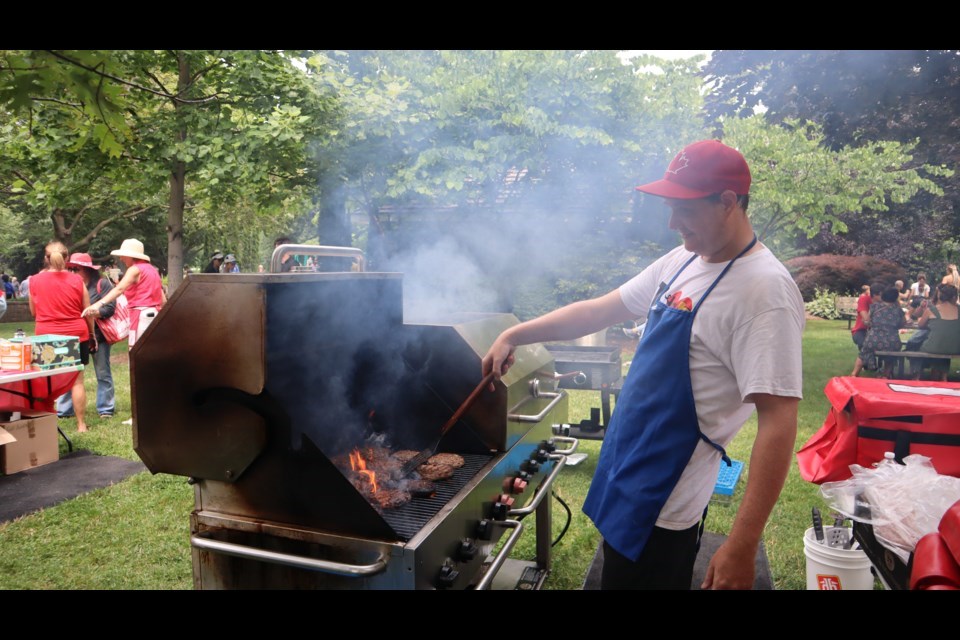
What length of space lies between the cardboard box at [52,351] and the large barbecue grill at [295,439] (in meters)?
4.73

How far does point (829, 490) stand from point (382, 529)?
8.64 ft

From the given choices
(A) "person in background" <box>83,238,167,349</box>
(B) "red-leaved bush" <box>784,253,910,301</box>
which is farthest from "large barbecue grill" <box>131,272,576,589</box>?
(B) "red-leaved bush" <box>784,253,910,301</box>

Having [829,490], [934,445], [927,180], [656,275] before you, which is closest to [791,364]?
[656,275]

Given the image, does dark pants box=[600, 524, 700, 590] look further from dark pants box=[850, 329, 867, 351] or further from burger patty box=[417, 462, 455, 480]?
dark pants box=[850, 329, 867, 351]

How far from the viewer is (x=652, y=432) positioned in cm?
202

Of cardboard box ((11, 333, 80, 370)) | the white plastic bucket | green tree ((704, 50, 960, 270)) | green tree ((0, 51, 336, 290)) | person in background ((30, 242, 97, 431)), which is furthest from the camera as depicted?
green tree ((704, 50, 960, 270))

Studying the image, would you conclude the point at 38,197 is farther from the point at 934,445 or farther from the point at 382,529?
the point at 934,445

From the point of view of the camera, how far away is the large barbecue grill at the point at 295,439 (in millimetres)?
1864

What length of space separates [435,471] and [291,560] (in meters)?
0.74

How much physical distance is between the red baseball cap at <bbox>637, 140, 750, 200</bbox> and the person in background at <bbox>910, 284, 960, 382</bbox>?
969cm

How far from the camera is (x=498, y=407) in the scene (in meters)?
2.72

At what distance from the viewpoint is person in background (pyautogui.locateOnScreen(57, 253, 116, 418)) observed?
Answer: 22.8ft

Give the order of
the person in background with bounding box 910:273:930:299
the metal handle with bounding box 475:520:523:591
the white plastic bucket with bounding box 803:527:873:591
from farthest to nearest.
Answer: the person in background with bounding box 910:273:930:299 → the white plastic bucket with bounding box 803:527:873:591 → the metal handle with bounding box 475:520:523:591

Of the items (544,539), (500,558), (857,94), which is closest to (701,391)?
(500,558)
